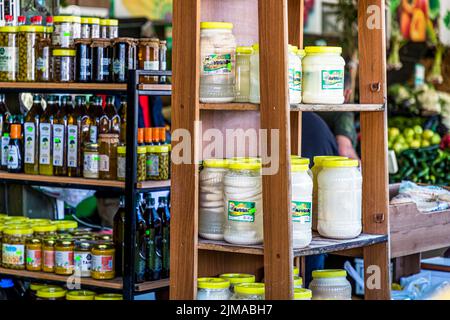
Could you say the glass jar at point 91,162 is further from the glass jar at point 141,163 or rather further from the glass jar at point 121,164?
the glass jar at point 141,163

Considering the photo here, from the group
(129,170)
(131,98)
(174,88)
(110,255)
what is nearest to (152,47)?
(131,98)


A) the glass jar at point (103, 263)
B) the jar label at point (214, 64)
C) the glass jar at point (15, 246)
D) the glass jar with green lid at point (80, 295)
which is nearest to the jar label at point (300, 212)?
the jar label at point (214, 64)

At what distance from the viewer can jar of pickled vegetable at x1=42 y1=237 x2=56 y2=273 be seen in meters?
4.57

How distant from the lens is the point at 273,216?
2752mm

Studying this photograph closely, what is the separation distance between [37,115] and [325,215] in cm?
221

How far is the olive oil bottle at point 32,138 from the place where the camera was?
15.6 ft

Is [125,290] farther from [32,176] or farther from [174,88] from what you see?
[174,88]

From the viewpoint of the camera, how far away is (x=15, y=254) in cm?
465

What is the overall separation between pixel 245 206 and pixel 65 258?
1.91m

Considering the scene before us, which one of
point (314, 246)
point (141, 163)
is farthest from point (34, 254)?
point (314, 246)

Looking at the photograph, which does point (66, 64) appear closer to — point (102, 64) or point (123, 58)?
point (102, 64)

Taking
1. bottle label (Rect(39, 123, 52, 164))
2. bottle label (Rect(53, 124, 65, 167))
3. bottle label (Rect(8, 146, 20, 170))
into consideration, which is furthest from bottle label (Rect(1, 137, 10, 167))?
bottle label (Rect(53, 124, 65, 167))

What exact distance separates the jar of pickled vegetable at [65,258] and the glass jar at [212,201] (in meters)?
1.69
